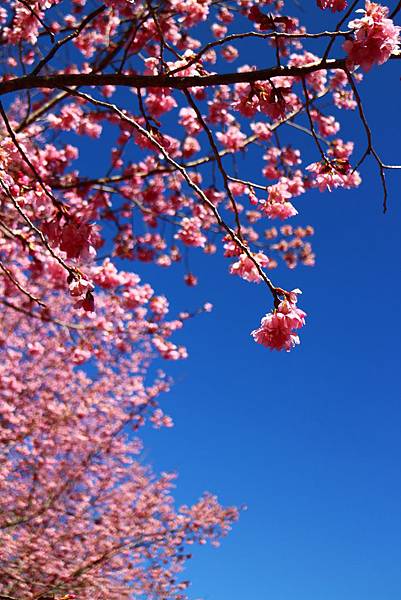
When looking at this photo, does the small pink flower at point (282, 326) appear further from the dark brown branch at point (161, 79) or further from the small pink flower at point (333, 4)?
the small pink flower at point (333, 4)

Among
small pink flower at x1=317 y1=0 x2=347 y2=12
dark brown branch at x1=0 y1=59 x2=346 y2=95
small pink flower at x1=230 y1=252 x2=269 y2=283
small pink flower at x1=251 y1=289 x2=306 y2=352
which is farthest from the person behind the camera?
small pink flower at x1=230 y1=252 x2=269 y2=283

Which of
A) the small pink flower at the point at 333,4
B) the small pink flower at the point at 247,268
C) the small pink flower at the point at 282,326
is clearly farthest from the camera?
the small pink flower at the point at 247,268

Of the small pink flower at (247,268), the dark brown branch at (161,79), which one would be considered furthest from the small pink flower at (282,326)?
the dark brown branch at (161,79)

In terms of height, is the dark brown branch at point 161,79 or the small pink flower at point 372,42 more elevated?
the small pink flower at point 372,42

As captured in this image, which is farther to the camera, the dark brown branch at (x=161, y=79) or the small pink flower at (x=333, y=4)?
the small pink flower at (x=333, y=4)

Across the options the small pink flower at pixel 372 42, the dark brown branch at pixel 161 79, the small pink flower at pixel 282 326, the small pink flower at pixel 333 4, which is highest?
the small pink flower at pixel 333 4

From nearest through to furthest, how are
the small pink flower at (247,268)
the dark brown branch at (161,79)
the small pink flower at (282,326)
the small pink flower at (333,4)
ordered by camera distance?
the dark brown branch at (161,79) → the small pink flower at (282,326) → the small pink flower at (333,4) → the small pink flower at (247,268)

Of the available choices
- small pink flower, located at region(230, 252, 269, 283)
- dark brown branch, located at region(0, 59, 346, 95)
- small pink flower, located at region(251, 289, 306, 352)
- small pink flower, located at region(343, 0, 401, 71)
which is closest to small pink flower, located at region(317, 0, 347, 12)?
small pink flower, located at region(343, 0, 401, 71)

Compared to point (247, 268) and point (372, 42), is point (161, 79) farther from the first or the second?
point (247, 268)

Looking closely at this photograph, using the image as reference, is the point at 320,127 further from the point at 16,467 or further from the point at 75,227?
the point at 16,467

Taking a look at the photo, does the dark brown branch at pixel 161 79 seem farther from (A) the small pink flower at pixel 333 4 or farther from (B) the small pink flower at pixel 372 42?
(A) the small pink flower at pixel 333 4

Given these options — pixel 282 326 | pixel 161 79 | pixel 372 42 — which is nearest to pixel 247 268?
pixel 282 326

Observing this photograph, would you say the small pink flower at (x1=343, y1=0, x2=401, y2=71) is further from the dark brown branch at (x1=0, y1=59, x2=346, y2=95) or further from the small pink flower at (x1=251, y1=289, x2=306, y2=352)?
the small pink flower at (x1=251, y1=289, x2=306, y2=352)

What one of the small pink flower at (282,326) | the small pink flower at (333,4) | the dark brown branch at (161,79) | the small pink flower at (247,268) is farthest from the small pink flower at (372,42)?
the small pink flower at (247,268)
